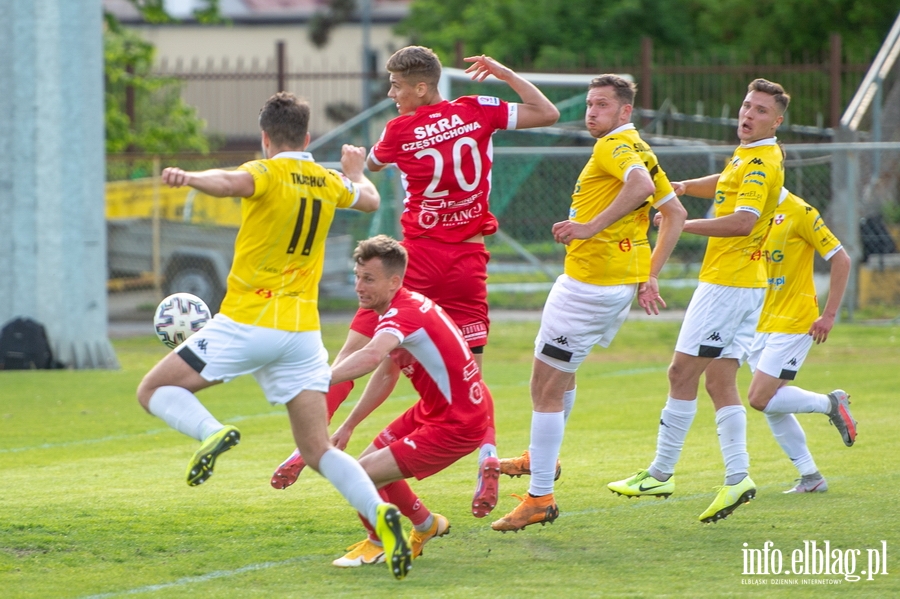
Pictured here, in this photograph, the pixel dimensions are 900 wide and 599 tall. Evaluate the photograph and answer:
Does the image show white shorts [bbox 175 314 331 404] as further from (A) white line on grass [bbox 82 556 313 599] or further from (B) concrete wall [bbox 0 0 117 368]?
(B) concrete wall [bbox 0 0 117 368]

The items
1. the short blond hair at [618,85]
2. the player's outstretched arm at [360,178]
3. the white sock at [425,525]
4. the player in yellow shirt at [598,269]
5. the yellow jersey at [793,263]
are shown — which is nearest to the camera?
the player's outstretched arm at [360,178]

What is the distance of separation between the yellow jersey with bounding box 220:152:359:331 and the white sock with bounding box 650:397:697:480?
2.36 m

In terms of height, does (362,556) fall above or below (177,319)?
below

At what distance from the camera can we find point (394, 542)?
188 inches

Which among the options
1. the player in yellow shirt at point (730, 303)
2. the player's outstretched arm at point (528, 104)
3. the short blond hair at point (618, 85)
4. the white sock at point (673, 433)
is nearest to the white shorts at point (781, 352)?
the player in yellow shirt at point (730, 303)

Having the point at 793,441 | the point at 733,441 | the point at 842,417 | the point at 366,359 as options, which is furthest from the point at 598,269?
the point at 842,417

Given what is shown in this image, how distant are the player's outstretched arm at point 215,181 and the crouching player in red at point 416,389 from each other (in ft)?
2.27

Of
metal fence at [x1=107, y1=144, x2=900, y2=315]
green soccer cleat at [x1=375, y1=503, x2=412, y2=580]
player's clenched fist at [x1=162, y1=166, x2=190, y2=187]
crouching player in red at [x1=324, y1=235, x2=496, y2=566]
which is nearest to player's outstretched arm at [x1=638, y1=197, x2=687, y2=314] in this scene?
crouching player in red at [x1=324, y1=235, x2=496, y2=566]

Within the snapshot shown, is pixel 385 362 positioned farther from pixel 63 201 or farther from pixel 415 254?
pixel 63 201

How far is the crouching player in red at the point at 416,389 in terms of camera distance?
17.2ft

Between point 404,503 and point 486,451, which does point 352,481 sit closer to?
point 404,503

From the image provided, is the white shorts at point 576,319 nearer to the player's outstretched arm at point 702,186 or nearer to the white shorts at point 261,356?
the player's outstretched arm at point 702,186

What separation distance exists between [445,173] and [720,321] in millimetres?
1686

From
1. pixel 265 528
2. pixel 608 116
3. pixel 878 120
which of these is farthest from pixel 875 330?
pixel 265 528
